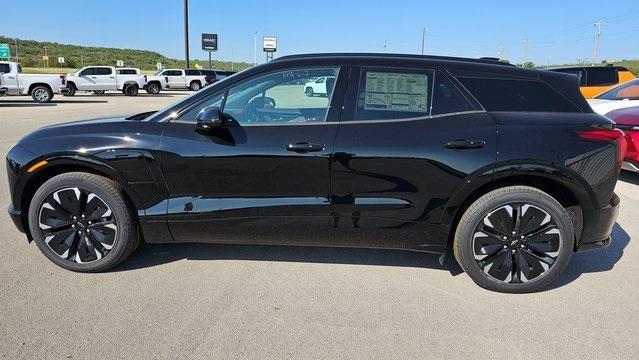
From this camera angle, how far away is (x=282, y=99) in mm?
3480

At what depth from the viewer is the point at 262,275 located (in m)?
3.51

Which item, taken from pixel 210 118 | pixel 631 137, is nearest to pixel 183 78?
pixel 631 137

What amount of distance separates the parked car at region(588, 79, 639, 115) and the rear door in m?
5.97

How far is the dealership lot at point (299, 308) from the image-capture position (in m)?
2.62

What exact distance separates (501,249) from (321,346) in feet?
5.03

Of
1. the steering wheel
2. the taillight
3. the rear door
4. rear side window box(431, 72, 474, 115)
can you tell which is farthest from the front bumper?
the steering wheel

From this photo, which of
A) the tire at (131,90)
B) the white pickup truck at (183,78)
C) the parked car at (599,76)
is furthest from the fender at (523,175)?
the white pickup truck at (183,78)

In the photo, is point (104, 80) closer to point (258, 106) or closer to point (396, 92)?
point (258, 106)

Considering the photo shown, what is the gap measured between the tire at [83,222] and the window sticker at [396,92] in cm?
199

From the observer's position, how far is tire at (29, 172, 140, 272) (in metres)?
3.35

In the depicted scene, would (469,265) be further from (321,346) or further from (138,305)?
(138,305)

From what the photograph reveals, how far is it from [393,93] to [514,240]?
1.37 m

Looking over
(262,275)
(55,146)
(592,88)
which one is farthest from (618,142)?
(592,88)

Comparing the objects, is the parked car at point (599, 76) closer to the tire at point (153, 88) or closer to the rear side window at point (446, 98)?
the rear side window at point (446, 98)
